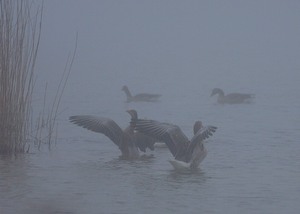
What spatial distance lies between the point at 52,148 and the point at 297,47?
51602 millimetres

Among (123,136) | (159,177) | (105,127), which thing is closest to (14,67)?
(105,127)

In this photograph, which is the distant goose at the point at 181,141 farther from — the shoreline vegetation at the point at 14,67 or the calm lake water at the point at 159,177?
the shoreline vegetation at the point at 14,67

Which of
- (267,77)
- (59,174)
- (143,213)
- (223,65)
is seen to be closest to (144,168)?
(59,174)

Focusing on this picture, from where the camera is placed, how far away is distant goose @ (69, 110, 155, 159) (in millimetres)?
11531

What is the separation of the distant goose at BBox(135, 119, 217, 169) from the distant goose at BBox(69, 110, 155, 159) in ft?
1.54

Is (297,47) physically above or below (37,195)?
above

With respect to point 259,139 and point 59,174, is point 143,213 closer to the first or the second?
point 59,174

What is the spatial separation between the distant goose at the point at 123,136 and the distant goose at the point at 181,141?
0.47 meters

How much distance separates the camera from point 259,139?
1361 cm

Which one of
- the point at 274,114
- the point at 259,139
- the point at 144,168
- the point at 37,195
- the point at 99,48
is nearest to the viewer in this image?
the point at 37,195

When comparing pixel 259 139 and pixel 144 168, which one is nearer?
pixel 144 168

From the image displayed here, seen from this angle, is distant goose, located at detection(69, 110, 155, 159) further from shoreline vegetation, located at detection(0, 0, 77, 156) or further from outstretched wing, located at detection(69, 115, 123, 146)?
shoreline vegetation, located at detection(0, 0, 77, 156)

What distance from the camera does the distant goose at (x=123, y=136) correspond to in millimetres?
11531

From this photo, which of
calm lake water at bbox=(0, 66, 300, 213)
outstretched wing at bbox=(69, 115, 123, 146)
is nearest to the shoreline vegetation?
calm lake water at bbox=(0, 66, 300, 213)
